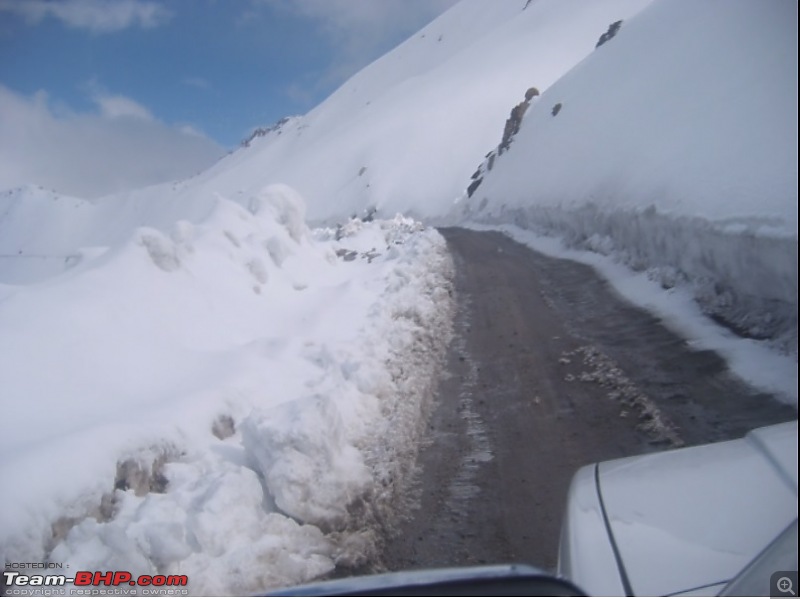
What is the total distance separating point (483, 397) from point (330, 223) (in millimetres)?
63635

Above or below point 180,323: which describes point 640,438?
below

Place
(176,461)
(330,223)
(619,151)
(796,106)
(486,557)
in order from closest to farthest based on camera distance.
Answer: (486,557), (796,106), (176,461), (619,151), (330,223)

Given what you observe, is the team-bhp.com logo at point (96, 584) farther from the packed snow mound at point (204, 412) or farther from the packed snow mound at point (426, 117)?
the packed snow mound at point (426, 117)

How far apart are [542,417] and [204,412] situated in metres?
3.38

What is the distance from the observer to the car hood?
2.25m

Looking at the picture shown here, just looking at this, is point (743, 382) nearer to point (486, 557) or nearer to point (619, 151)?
point (486, 557)

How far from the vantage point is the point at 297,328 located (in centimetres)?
1027

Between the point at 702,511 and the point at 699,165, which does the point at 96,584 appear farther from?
the point at 699,165

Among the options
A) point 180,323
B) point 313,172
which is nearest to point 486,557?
point 180,323

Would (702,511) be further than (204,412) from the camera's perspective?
No

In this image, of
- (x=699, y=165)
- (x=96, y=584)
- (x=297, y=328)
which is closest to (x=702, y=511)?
(x=96, y=584)

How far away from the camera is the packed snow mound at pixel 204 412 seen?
4.37 meters

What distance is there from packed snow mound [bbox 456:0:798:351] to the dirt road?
2.56ft

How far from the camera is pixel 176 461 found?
5.67m
